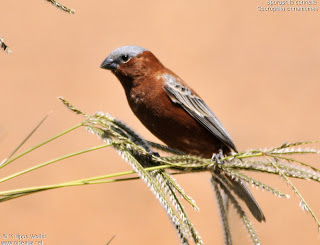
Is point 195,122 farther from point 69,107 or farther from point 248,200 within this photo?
point 69,107

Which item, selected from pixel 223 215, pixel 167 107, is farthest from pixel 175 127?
pixel 223 215

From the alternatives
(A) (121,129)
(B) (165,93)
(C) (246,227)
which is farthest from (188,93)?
(C) (246,227)

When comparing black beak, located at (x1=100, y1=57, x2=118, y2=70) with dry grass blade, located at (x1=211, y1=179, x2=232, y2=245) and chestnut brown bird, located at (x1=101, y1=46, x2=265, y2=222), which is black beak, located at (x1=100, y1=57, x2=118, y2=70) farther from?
dry grass blade, located at (x1=211, y1=179, x2=232, y2=245)

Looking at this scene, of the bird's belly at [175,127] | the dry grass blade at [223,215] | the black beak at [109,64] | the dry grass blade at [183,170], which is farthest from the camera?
the black beak at [109,64]

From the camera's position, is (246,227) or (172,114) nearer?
(246,227)

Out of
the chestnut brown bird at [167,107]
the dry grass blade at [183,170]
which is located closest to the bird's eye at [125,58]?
the chestnut brown bird at [167,107]

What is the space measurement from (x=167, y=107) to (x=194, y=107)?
0.24 m

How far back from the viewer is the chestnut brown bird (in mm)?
3016

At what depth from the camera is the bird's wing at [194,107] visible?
3.08 meters

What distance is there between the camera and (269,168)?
1.50 metres

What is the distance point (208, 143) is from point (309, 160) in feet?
5.14

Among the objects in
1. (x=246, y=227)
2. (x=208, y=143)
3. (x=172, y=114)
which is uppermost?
(x=172, y=114)

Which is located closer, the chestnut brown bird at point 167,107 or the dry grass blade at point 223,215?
the dry grass blade at point 223,215

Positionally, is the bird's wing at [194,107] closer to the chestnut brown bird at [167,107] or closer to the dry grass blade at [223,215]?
the chestnut brown bird at [167,107]
